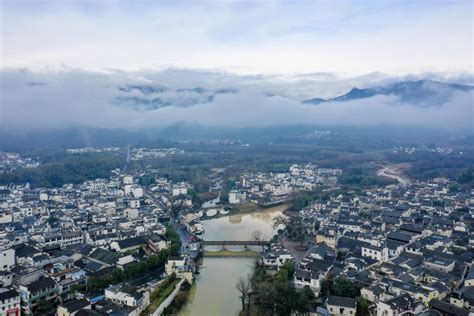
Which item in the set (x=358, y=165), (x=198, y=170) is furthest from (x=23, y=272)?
(x=358, y=165)

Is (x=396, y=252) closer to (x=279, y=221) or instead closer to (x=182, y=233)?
(x=279, y=221)

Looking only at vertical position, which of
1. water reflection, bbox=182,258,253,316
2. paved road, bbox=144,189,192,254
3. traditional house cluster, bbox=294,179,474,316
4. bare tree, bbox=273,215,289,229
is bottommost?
water reflection, bbox=182,258,253,316

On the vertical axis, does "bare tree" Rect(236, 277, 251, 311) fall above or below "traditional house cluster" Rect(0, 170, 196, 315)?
below

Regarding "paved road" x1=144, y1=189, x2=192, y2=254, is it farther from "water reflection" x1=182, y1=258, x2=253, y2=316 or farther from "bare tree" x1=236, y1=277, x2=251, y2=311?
"bare tree" x1=236, y1=277, x2=251, y2=311

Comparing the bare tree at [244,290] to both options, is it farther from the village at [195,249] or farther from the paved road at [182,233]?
the paved road at [182,233]

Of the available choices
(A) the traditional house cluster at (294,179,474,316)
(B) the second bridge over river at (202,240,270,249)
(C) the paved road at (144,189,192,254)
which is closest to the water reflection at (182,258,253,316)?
(C) the paved road at (144,189,192,254)

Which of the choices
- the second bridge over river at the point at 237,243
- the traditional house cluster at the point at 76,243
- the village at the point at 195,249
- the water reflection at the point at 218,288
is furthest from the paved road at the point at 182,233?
the water reflection at the point at 218,288

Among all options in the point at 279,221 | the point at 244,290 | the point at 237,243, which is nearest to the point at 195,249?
the point at 237,243

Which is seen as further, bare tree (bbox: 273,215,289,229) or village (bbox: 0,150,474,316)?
bare tree (bbox: 273,215,289,229)
